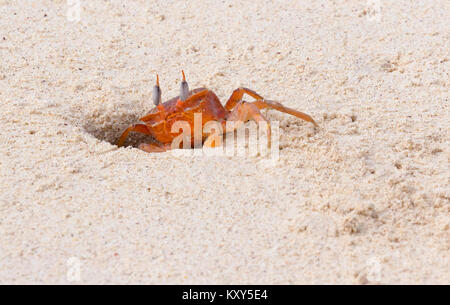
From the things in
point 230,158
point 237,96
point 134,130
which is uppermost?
point 237,96

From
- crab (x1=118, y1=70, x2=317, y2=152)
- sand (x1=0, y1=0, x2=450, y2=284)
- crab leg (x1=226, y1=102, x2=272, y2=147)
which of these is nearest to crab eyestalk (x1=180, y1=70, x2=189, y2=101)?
crab (x1=118, y1=70, x2=317, y2=152)

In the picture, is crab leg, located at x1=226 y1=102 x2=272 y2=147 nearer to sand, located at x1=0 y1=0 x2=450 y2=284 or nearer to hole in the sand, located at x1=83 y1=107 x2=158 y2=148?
sand, located at x1=0 y1=0 x2=450 y2=284

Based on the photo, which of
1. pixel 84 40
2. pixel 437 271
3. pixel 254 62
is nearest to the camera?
pixel 437 271

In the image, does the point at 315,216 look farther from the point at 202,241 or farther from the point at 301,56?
the point at 301,56

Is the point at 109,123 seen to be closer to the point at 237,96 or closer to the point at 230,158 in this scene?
the point at 237,96

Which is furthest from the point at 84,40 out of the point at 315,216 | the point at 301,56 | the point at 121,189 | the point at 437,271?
the point at 437,271

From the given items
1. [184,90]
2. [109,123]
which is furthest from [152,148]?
[184,90]

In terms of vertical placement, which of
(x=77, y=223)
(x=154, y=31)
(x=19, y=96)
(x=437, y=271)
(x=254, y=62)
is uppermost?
(x=154, y=31)
